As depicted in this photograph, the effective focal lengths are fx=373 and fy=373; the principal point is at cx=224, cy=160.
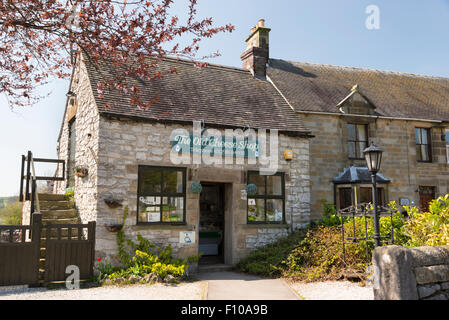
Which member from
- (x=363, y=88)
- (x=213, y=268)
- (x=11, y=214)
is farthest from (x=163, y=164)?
(x=11, y=214)

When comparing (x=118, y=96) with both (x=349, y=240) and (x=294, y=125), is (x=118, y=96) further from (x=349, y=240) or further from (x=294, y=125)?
(x=349, y=240)

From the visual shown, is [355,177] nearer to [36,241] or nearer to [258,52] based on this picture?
[258,52]

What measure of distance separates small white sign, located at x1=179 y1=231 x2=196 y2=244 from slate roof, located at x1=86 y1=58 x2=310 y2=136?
304 centimetres

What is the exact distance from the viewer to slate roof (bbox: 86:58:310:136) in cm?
1023

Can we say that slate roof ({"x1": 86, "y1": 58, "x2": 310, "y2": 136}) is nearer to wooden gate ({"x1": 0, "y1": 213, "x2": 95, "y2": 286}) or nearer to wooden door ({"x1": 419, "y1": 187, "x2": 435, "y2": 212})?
wooden gate ({"x1": 0, "y1": 213, "x2": 95, "y2": 286})

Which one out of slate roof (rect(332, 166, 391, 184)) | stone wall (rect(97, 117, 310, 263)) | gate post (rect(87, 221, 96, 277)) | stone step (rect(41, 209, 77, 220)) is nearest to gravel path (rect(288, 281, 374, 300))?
stone wall (rect(97, 117, 310, 263))

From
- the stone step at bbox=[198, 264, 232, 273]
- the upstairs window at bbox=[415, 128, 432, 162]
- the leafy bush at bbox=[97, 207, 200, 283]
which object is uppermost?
the upstairs window at bbox=[415, 128, 432, 162]

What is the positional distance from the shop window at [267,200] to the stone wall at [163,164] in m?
0.20

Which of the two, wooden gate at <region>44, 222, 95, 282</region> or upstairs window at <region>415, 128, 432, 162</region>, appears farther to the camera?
upstairs window at <region>415, 128, 432, 162</region>

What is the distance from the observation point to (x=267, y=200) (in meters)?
11.1

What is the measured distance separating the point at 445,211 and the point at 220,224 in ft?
24.3

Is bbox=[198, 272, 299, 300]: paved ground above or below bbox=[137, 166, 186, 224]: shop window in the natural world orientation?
below

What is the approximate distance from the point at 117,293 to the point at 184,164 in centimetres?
386

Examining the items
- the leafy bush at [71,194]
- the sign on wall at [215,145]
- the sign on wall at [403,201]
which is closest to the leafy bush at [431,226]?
the sign on wall at [215,145]
